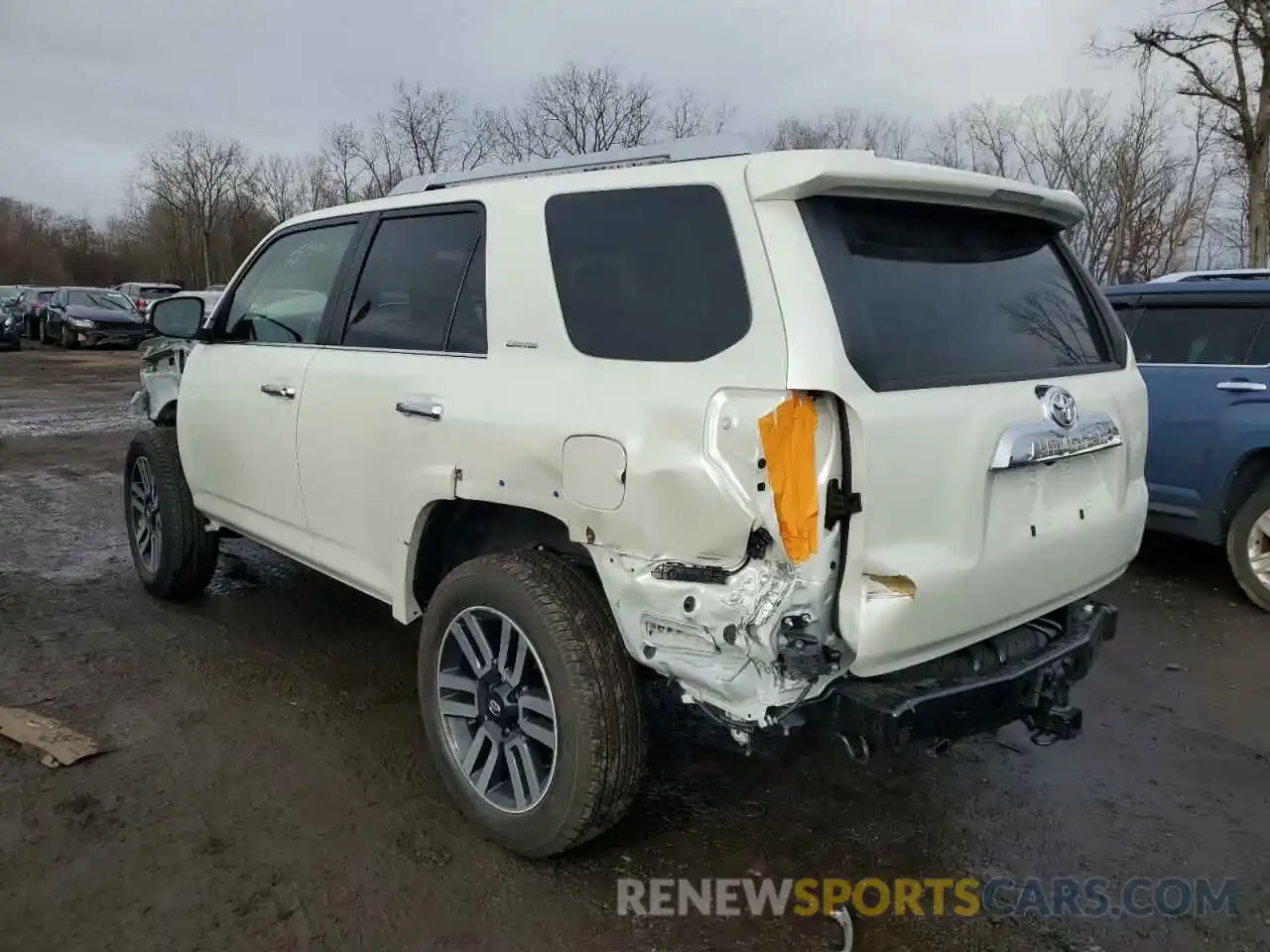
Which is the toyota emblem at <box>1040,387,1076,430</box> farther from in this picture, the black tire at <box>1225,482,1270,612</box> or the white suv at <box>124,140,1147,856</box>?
the black tire at <box>1225,482,1270,612</box>

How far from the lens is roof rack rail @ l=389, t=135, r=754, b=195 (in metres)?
2.85

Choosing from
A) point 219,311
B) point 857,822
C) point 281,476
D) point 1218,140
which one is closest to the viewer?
point 857,822

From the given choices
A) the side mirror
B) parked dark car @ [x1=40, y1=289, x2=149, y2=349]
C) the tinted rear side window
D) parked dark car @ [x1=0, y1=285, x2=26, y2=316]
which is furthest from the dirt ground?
parked dark car @ [x1=0, y1=285, x2=26, y2=316]

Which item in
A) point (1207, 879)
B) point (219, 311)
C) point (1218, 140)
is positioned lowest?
point (1207, 879)

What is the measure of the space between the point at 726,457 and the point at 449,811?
1.64 meters

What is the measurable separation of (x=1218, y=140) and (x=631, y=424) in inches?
897

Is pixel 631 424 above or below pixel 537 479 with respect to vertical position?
above

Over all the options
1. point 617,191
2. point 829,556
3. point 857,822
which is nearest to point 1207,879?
point 857,822

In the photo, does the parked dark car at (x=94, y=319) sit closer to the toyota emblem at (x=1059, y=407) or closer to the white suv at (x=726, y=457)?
the white suv at (x=726, y=457)

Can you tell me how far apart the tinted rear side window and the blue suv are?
4.29 m

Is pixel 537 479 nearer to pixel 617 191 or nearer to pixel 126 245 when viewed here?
pixel 617 191

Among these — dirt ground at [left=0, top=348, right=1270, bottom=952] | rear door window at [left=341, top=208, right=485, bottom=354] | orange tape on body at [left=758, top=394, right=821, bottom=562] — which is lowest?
dirt ground at [left=0, top=348, right=1270, bottom=952]

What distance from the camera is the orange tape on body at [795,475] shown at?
2.30 m

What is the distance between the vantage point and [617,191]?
2.81 m
